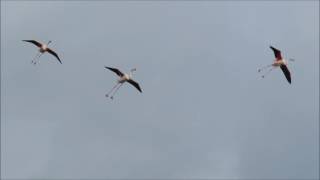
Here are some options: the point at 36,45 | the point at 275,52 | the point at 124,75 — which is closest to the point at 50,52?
the point at 36,45

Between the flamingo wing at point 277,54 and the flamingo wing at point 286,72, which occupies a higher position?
the flamingo wing at point 277,54

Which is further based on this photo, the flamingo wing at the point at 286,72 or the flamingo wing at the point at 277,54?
the flamingo wing at the point at 286,72

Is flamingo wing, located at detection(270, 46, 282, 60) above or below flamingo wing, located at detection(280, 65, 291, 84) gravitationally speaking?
above

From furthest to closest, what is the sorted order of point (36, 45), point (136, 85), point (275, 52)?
1. point (36, 45)
2. point (136, 85)
3. point (275, 52)

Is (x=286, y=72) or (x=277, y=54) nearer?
(x=277, y=54)

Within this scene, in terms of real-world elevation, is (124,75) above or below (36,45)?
below

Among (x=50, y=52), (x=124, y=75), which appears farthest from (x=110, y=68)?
(x=50, y=52)

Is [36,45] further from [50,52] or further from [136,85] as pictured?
[136,85]

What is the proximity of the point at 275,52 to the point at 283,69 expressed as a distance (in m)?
4.04

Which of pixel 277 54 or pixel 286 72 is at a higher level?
pixel 277 54

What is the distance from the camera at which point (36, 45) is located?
149 m

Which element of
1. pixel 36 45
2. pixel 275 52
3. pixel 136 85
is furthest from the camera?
pixel 36 45

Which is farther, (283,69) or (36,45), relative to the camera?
(36,45)

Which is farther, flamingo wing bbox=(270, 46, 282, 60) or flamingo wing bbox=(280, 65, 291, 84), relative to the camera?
flamingo wing bbox=(280, 65, 291, 84)
